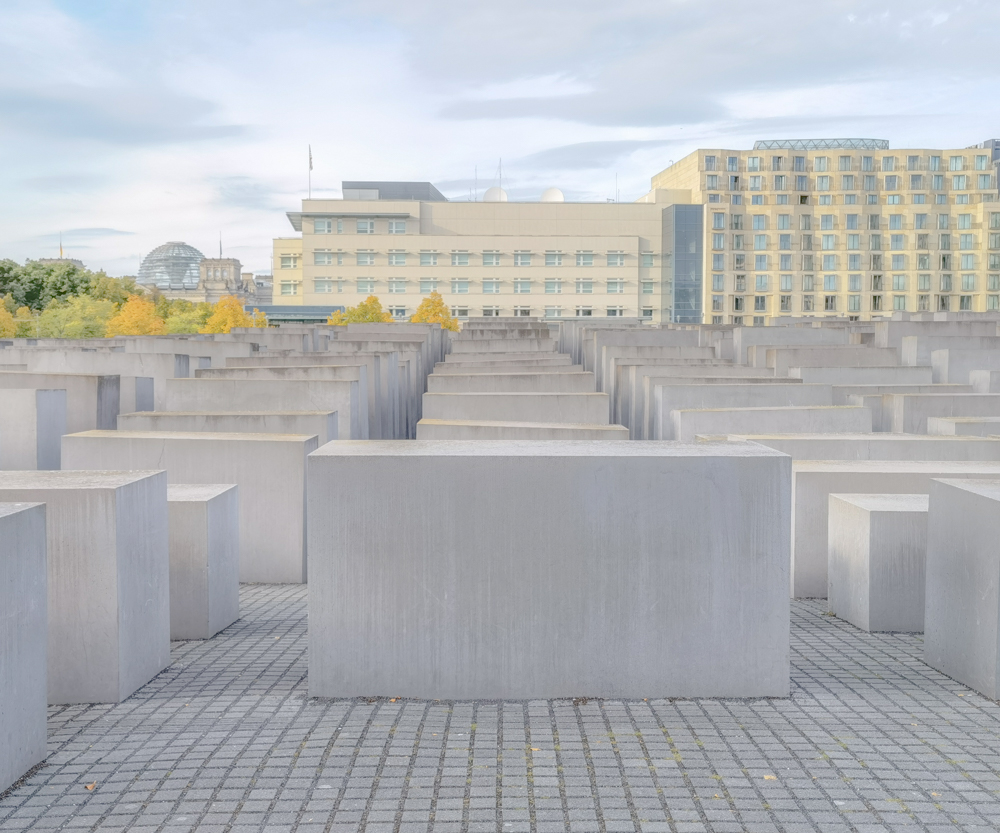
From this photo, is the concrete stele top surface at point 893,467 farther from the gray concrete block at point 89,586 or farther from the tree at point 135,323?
the tree at point 135,323

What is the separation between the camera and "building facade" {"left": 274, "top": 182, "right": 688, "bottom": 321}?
313 feet

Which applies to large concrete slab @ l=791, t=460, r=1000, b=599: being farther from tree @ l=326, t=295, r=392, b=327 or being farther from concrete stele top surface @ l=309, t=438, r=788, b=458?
tree @ l=326, t=295, r=392, b=327

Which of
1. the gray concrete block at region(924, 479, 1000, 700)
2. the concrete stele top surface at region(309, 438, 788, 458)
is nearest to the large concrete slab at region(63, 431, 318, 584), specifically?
the concrete stele top surface at region(309, 438, 788, 458)

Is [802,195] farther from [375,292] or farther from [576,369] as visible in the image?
[576,369]

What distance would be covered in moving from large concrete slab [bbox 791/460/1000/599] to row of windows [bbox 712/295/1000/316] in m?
93.8

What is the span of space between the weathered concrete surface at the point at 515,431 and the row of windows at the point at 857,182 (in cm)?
9597

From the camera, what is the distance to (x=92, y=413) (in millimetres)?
14117

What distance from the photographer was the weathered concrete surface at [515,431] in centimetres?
Result: 1105

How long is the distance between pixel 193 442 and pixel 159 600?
146 inches

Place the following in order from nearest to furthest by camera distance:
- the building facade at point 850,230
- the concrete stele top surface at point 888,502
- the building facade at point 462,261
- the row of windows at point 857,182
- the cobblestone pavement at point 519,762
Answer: the cobblestone pavement at point 519,762 < the concrete stele top surface at point 888,502 < the building facade at point 462,261 < the building facade at point 850,230 < the row of windows at point 857,182

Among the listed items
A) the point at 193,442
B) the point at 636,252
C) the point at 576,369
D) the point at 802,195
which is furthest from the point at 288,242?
the point at 193,442

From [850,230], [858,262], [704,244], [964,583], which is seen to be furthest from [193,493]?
[850,230]

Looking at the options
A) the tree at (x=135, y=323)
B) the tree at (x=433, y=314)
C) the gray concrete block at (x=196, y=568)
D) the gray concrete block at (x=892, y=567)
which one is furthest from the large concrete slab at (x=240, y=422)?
the tree at (x=433, y=314)

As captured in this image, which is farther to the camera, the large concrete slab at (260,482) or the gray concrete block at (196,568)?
the large concrete slab at (260,482)
